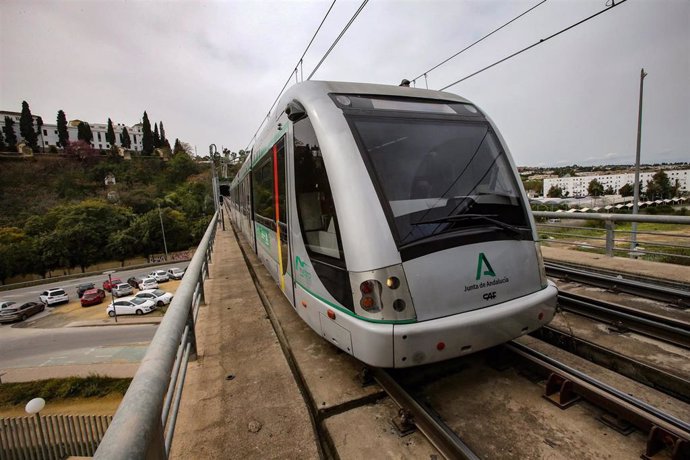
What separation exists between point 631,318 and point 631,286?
147 centimetres

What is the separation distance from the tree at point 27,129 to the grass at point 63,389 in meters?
118

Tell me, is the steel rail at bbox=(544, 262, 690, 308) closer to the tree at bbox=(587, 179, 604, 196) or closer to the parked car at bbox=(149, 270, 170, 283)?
the tree at bbox=(587, 179, 604, 196)

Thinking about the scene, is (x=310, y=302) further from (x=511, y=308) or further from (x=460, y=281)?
(x=511, y=308)

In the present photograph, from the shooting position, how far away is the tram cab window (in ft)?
10.2

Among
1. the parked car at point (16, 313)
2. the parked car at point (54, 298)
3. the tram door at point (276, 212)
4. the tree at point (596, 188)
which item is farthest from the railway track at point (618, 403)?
the parked car at point (54, 298)

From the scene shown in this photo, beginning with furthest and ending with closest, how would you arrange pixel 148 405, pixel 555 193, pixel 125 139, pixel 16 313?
pixel 125 139 → pixel 16 313 → pixel 555 193 → pixel 148 405

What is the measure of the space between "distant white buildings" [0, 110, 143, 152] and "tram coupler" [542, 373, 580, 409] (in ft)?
486

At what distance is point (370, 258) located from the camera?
279cm

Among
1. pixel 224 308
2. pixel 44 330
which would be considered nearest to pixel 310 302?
pixel 224 308

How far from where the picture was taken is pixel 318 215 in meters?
3.47

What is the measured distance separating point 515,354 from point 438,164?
2.12 meters

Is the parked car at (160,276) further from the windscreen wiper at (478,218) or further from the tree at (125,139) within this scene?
the tree at (125,139)

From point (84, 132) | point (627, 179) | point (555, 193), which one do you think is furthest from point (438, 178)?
point (84, 132)

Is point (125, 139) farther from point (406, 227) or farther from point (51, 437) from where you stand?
point (406, 227)
